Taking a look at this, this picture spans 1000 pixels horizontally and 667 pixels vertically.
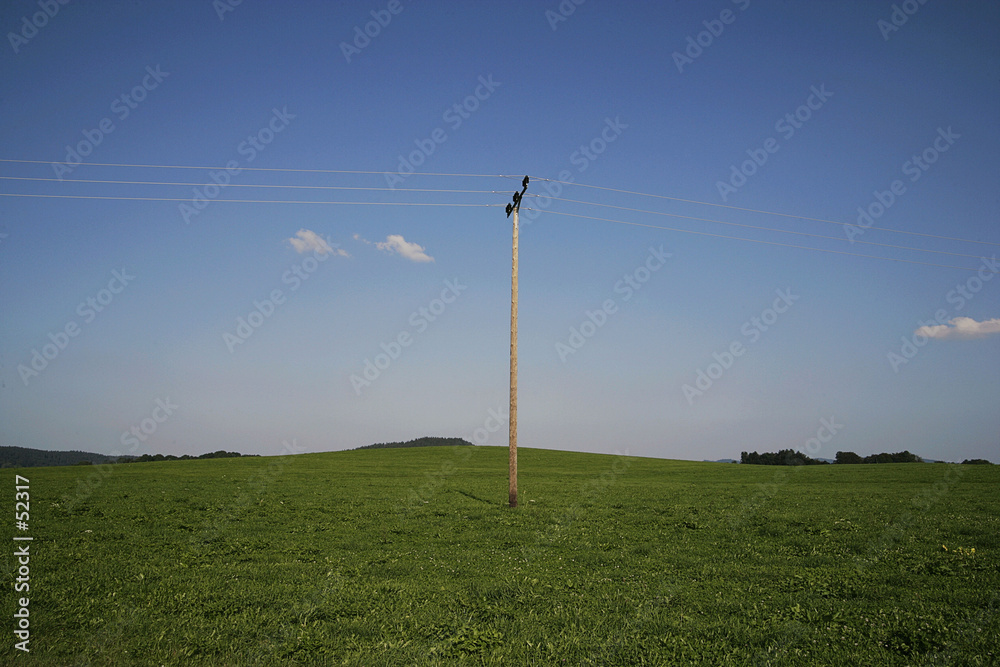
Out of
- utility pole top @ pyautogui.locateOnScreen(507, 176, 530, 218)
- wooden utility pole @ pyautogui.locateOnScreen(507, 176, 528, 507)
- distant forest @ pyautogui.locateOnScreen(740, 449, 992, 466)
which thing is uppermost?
utility pole top @ pyautogui.locateOnScreen(507, 176, 530, 218)

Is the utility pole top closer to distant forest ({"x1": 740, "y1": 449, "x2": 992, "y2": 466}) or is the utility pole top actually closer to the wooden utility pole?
the wooden utility pole

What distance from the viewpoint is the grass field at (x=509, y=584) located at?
9.78 meters

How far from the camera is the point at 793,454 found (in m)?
104

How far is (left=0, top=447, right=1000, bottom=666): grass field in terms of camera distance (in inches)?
385

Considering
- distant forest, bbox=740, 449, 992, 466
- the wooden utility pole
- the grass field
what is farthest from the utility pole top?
distant forest, bbox=740, 449, 992, 466

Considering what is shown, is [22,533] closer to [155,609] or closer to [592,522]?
[155,609]

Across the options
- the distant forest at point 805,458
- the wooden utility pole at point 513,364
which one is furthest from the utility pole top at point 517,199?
the distant forest at point 805,458

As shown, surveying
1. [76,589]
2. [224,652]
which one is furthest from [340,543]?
[224,652]

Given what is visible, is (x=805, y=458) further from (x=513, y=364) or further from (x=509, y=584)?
(x=509, y=584)

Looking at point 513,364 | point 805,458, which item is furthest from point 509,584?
point 805,458

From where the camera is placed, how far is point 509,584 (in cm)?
1359

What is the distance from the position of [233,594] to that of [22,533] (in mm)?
12724

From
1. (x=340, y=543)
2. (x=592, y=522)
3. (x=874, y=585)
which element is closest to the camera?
(x=874, y=585)

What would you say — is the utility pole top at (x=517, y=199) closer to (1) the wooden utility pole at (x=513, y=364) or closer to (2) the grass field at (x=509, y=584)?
(1) the wooden utility pole at (x=513, y=364)
